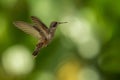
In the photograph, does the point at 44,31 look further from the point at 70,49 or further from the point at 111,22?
the point at 70,49

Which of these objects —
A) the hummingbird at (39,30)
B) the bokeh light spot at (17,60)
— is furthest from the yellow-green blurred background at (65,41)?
the hummingbird at (39,30)

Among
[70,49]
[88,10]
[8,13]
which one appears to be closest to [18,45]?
[8,13]

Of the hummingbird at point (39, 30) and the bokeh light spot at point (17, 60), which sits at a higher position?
the hummingbird at point (39, 30)

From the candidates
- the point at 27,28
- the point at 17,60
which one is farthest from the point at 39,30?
the point at 17,60


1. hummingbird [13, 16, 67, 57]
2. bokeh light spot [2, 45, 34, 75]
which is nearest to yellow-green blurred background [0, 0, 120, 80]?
bokeh light spot [2, 45, 34, 75]

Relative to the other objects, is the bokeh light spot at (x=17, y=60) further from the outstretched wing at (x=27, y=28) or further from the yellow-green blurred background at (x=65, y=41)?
the outstretched wing at (x=27, y=28)

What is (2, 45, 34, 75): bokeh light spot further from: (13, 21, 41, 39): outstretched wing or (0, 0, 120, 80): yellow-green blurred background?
(13, 21, 41, 39): outstretched wing
